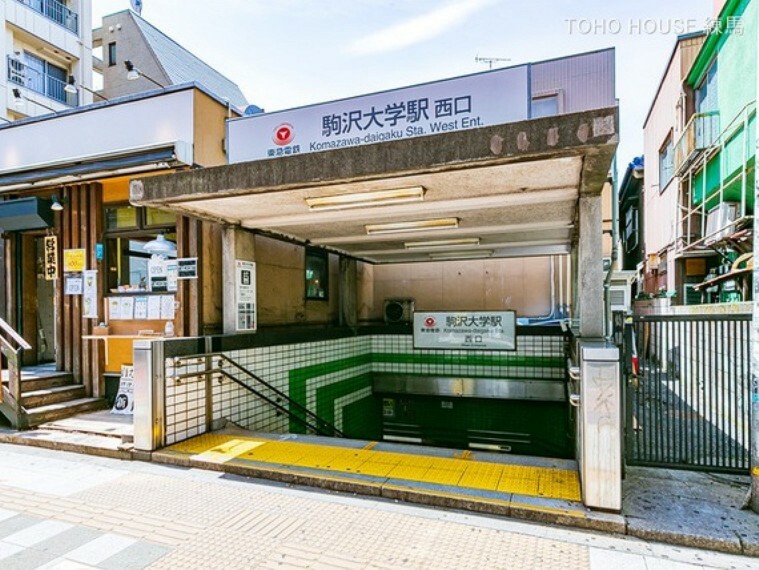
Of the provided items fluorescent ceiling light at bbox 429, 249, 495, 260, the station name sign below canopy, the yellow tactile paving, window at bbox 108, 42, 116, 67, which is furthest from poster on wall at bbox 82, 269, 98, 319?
window at bbox 108, 42, 116, 67

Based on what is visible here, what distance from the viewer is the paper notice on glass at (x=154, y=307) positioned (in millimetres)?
7589

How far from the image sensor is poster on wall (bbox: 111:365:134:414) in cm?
755

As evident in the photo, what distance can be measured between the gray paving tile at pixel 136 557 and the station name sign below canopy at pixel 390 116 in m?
4.10

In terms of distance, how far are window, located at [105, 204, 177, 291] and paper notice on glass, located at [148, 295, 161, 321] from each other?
394mm

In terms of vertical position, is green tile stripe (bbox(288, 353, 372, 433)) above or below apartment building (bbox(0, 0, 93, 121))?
below

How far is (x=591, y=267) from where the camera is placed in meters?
5.25

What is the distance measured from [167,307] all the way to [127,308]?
34.7 inches

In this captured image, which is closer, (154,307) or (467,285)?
(154,307)

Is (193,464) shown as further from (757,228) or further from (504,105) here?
(757,228)

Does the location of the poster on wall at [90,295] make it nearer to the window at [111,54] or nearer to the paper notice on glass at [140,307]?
the paper notice on glass at [140,307]

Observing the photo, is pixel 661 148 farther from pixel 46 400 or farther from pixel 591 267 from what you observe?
pixel 46 400

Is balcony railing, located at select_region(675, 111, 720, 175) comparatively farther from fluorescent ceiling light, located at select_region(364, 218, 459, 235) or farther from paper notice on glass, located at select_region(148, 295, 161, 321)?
paper notice on glass, located at select_region(148, 295, 161, 321)

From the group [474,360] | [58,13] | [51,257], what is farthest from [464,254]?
[58,13]

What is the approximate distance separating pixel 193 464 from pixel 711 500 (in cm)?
522
